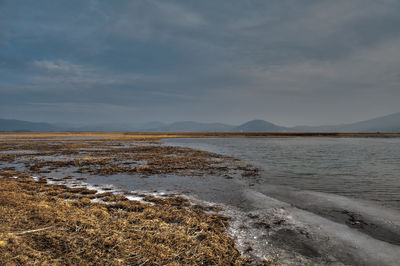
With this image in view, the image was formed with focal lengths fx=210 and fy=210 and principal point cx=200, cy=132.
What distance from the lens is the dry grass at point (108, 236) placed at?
6.15 m

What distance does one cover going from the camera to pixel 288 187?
650 inches

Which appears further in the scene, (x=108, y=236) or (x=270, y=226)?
(x=270, y=226)

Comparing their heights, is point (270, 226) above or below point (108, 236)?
below

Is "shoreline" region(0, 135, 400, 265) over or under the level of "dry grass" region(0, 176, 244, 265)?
under

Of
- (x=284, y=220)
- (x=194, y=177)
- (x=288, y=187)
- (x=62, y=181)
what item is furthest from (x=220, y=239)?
(x=62, y=181)

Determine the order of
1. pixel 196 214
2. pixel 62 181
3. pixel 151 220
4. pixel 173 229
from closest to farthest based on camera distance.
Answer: pixel 173 229
pixel 151 220
pixel 196 214
pixel 62 181

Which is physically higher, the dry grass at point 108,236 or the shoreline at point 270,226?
the dry grass at point 108,236

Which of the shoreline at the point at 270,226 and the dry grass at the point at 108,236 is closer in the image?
the dry grass at the point at 108,236

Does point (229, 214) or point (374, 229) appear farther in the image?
point (229, 214)

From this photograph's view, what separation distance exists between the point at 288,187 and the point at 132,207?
38.9 feet

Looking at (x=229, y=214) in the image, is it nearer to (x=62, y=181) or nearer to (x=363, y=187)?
(x=363, y=187)

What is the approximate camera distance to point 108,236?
7.37 metres

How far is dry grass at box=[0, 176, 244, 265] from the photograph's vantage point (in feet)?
20.2

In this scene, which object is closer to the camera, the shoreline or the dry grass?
the dry grass
